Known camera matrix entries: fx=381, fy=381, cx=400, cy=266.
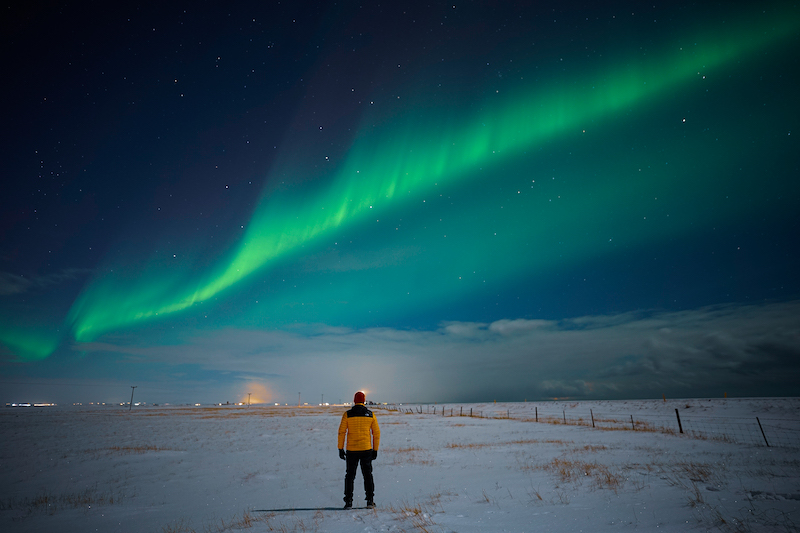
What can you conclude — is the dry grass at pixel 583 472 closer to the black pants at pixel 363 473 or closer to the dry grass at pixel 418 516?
the dry grass at pixel 418 516

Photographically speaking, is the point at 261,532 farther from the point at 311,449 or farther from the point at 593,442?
the point at 593,442

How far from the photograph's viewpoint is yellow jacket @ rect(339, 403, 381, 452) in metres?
8.01

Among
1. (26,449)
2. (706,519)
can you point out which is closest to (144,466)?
(26,449)

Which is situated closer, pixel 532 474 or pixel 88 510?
pixel 88 510

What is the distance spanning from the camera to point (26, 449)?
2014cm

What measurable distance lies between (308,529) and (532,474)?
294 inches

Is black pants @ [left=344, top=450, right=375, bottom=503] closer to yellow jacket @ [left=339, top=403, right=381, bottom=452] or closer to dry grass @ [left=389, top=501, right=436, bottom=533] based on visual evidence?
yellow jacket @ [left=339, top=403, right=381, bottom=452]

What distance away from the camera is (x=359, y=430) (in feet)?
26.4

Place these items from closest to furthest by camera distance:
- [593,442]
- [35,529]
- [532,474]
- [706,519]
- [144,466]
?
[706,519], [35,529], [532,474], [144,466], [593,442]

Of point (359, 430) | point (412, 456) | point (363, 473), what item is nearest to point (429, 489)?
point (363, 473)

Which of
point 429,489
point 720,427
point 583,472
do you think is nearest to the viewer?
point 429,489

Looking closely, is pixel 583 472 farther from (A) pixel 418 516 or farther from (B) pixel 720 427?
(B) pixel 720 427

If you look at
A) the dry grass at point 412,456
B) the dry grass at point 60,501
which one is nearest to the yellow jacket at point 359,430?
the dry grass at point 60,501

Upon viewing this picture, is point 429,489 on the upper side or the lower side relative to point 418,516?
lower
